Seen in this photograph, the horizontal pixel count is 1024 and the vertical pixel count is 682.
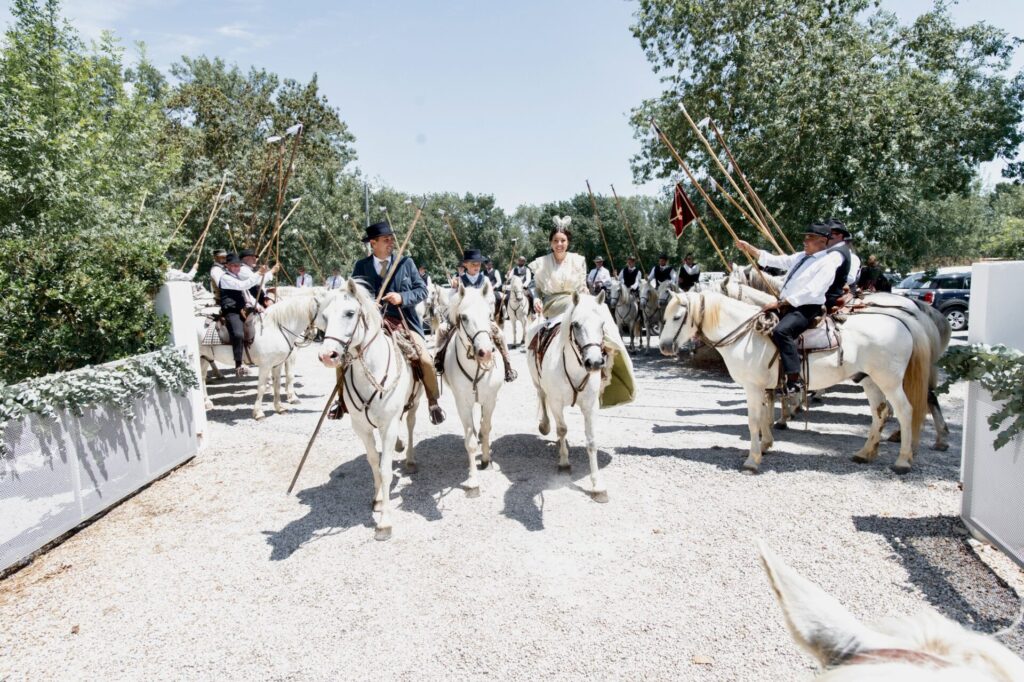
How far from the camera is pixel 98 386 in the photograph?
5234 millimetres

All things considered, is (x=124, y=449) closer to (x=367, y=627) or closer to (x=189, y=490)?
(x=189, y=490)

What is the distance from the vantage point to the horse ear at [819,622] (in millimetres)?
1203

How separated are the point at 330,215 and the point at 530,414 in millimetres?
20100

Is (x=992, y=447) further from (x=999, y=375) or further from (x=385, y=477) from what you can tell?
(x=385, y=477)

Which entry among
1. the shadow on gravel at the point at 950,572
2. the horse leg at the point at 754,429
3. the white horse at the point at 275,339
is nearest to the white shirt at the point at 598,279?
the white horse at the point at 275,339

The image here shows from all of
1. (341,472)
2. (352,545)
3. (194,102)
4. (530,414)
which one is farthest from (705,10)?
(194,102)

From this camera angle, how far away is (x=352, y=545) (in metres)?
4.80

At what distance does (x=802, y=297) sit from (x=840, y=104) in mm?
7426

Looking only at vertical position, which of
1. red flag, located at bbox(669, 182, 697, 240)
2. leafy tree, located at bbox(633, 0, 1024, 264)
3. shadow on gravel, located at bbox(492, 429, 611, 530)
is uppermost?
leafy tree, located at bbox(633, 0, 1024, 264)

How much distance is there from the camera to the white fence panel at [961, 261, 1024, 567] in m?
3.97

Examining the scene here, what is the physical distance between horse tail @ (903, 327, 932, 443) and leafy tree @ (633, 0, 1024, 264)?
5936 mm

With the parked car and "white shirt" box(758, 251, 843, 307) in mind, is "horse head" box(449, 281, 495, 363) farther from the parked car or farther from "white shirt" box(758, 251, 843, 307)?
the parked car

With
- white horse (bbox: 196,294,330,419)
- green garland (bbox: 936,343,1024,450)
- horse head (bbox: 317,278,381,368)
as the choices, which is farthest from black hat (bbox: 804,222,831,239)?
white horse (bbox: 196,294,330,419)

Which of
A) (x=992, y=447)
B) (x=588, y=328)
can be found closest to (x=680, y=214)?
(x=588, y=328)
